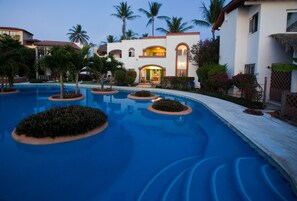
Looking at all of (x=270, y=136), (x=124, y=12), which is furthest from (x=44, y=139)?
(x=124, y=12)

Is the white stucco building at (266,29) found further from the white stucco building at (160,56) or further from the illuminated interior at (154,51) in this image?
the illuminated interior at (154,51)

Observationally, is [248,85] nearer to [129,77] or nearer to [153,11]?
[129,77]

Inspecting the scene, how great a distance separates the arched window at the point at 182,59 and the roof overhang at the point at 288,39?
1383 cm

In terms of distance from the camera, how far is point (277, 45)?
13.0 m

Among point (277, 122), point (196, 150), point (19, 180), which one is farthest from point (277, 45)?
point (19, 180)

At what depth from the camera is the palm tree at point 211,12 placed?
2608cm

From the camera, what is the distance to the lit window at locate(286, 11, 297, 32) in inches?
513

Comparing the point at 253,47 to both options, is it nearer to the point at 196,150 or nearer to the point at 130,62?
the point at 196,150

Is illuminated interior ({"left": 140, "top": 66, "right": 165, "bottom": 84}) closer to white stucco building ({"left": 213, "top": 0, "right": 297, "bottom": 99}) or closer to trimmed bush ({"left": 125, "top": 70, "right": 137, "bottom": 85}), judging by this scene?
trimmed bush ({"left": 125, "top": 70, "right": 137, "bottom": 85})

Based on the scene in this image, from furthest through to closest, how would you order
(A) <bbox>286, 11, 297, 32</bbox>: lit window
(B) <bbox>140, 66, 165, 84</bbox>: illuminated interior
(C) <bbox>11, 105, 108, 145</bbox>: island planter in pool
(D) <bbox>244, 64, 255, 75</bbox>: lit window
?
1. (B) <bbox>140, 66, 165, 84</bbox>: illuminated interior
2. (D) <bbox>244, 64, 255, 75</bbox>: lit window
3. (A) <bbox>286, 11, 297, 32</bbox>: lit window
4. (C) <bbox>11, 105, 108, 145</bbox>: island planter in pool

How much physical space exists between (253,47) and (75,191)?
15.5m

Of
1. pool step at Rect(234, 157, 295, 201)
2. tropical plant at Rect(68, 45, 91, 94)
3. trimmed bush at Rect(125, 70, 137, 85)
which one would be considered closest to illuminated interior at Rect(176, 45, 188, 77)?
trimmed bush at Rect(125, 70, 137, 85)

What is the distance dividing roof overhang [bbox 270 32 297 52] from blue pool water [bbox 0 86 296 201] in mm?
7391

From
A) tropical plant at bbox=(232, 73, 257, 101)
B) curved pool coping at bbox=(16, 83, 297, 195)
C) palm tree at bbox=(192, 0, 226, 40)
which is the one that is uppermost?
palm tree at bbox=(192, 0, 226, 40)
